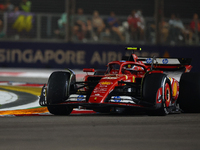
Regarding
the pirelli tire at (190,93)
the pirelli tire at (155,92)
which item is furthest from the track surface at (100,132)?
the pirelli tire at (190,93)

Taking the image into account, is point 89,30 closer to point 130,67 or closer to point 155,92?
point 130,67

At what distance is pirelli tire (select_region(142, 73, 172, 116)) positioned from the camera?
7.77 metres

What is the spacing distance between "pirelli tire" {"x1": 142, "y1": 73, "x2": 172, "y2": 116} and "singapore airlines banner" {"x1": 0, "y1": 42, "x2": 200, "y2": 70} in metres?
11.5

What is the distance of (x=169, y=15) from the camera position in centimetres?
1944

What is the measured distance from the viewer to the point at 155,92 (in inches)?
306

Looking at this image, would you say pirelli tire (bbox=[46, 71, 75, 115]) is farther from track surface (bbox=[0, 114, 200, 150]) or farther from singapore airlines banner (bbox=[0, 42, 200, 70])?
singapore airlines banner (bbox=[0, 42, 200, 70])

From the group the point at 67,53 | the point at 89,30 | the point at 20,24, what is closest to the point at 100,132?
the point at 89,30

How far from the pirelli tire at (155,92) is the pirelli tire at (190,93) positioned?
934mm

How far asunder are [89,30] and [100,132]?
13.3m

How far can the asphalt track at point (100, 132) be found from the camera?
5242 millimetres

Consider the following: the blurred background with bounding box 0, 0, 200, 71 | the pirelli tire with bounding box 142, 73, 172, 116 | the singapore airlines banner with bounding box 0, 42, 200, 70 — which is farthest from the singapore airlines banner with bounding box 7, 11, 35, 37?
the pirelli tire with bounding box 142, 73, 172, 116

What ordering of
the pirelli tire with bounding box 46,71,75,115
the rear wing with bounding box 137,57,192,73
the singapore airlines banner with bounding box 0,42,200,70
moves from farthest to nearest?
the singapore airlines banner with bounding box 0,42,200,70
the rear wing with bounding box 137,57,192,73
the pirelli tire with bounding box 46,71,75,115

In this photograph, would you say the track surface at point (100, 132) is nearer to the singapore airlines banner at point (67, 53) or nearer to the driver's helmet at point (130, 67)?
the driver's helmet at point (130, 67)

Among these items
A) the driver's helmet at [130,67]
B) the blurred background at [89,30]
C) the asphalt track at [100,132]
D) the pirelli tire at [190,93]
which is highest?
the blurred background at [89,30]
